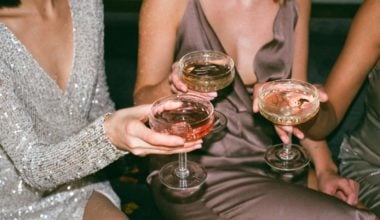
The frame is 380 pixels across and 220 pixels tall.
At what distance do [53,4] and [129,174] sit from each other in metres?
0.90

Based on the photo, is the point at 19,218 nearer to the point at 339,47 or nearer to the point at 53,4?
the point at 53,4

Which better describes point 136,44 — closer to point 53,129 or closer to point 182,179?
point 53,129

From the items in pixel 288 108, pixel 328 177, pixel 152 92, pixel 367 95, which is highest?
pixel 288 108

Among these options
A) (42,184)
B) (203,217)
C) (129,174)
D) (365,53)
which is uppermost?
(365,53)

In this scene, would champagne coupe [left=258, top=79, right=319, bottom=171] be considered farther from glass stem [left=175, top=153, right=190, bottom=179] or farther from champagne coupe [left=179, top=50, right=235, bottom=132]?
glass stem [left=175, top=153, right=190, bottom=179]

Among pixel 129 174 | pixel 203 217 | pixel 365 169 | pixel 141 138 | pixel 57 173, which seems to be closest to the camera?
pixel 141 138

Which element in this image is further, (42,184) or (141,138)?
(42,184)

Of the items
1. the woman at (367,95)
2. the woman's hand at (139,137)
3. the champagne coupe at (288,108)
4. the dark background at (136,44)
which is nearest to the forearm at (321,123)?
the woman at (367,95)

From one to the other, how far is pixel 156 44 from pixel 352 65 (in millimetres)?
805

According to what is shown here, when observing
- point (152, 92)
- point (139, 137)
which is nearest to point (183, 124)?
point (139, 137)

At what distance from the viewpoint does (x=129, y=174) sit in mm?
3033

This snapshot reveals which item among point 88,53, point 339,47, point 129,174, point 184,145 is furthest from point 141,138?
point 339,47

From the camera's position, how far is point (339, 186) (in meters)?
2.67

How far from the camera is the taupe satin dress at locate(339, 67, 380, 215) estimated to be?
8.80 feet
